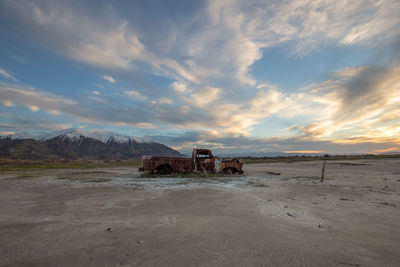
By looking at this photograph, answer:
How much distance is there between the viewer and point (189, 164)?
1316 centimetres

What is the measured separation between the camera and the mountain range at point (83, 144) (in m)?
78.8

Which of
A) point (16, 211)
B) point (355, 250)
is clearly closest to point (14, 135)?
point (16, 211)

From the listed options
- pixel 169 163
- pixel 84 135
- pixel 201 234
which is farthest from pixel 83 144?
pixel 201 234

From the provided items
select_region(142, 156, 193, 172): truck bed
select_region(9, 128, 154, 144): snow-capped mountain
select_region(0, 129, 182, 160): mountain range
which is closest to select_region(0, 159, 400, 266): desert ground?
select_region(142, 156, 193, 172): truck bed

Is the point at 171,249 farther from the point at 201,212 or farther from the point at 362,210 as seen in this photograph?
the point at 362,210

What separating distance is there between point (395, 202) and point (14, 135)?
134m

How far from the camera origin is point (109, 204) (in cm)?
492

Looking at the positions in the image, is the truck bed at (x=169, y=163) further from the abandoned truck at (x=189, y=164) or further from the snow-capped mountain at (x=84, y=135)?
the snow-capped mountain at (x=84, y=135)

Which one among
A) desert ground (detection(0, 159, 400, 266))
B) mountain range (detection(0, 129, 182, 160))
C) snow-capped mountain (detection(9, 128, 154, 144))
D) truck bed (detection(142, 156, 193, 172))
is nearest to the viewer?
desert ground (detection(0, 159, 400, 266))

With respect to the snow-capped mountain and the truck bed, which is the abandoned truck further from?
the snow-capped mountain

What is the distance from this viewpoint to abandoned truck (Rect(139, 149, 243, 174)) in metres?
12.8

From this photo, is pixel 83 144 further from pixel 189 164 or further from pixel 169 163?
pixel 189 164

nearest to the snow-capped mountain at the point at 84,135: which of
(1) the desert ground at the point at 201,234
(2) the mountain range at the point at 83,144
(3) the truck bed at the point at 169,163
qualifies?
(2) the mountain range at the point at 83,144

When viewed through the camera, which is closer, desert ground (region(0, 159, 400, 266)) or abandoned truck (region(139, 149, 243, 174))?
desert ground (region(0, 159, 400, 266))
